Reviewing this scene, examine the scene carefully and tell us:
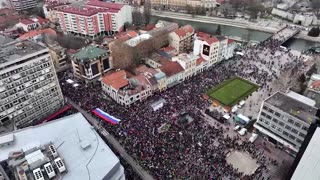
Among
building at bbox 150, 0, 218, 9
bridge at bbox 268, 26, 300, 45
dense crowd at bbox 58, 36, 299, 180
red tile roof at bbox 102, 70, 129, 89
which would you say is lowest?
dense crowd at bbox 58, 36, 299, 180

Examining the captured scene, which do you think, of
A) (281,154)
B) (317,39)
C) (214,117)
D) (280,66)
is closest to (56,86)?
(214,117)

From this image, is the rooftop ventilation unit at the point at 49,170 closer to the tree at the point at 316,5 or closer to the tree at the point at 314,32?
the tree at the point at 314,32

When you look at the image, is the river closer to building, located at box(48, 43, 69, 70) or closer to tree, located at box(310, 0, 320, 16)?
tree, located at box(310, 0, 320, 16)

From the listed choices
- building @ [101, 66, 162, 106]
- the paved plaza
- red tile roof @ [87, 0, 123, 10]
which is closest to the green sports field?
building @ [101, 66, 162, 106]

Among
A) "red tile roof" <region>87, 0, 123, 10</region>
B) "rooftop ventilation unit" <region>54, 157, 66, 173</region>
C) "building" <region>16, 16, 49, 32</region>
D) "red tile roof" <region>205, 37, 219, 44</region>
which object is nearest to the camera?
"rooftop ventilation unit" <region>54, 157, 66, 173</region>

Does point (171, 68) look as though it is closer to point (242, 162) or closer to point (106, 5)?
point (242, 162)

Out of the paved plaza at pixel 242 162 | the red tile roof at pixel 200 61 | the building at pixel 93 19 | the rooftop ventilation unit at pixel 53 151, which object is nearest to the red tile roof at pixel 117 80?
the red tile roof at pixel 200 61

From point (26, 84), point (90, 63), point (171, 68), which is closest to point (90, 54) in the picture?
point (90, 63)
